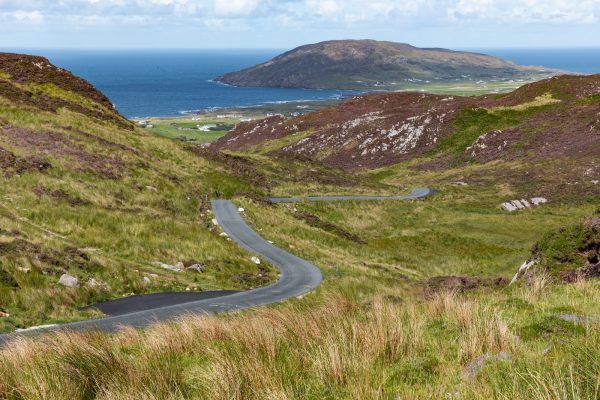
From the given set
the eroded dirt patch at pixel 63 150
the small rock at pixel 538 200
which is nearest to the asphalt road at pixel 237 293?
the eroded dirt patch at pixel 63 150

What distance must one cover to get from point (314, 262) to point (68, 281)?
1694 centimetres

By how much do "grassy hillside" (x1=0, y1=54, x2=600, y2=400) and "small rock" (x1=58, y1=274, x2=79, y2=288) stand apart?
492 millimetres

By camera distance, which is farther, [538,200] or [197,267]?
[538,200]

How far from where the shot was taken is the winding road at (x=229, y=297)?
15.7 meters

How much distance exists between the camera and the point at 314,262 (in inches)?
1304

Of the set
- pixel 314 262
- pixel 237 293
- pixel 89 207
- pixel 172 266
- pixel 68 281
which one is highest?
pixel 68 281

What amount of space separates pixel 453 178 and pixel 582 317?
230ft

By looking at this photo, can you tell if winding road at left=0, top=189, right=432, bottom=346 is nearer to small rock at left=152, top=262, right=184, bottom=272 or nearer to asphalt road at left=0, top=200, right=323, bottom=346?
asphalt road at left=0, top=200, right=323, bottom=346

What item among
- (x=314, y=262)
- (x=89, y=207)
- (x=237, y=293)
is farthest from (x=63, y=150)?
→ (x=237, y=293)

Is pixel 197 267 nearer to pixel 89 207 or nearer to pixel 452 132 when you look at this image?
pixel 89 207

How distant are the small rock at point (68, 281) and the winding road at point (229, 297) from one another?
151 cm

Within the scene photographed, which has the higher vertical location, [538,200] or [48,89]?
[48,89]

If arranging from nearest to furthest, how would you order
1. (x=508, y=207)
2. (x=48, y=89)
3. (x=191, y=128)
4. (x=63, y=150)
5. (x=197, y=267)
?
(x=197, y=267) → (x=63, y=150) → (x=508, y=207) → (x=48, y=89) → (x=191, y=128)

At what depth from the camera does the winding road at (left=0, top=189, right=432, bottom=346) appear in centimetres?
1574
